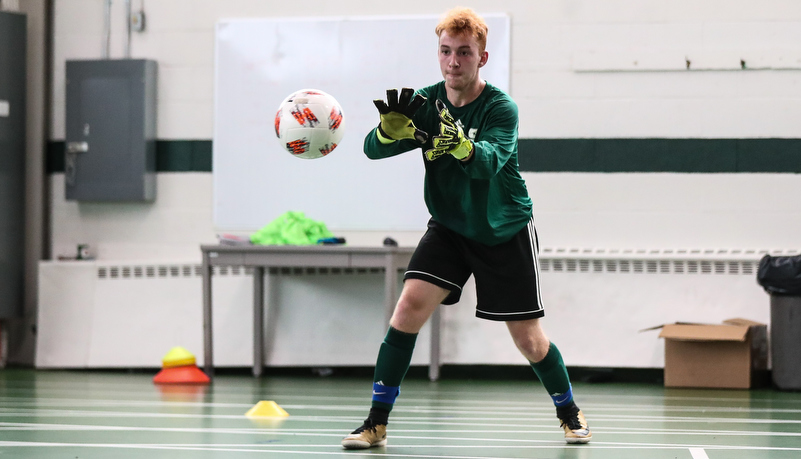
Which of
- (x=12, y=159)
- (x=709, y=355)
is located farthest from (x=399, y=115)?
(x=12, y=159)

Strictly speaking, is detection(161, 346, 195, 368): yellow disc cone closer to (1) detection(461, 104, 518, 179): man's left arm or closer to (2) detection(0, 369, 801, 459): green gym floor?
(2) detection(0, 369, 801, 459): green gym floor

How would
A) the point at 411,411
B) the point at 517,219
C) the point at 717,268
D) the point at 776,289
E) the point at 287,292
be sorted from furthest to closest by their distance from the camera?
the point at 287,292 → the point at 717,268 → the point at 776,289 → the point at 411,411 → the point at 517,219

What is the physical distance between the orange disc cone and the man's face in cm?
395

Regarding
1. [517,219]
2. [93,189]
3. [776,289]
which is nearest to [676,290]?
[776,289]

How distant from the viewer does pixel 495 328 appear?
7152 mm

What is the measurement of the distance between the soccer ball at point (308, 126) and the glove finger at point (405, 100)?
689 millimetres

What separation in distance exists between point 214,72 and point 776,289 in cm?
456

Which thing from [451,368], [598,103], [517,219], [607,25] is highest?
[607,25]

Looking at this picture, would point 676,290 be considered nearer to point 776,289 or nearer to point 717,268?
point 717,268

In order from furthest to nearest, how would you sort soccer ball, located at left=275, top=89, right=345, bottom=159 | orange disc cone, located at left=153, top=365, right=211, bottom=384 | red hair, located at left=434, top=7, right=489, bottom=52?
orange disc cone, located at left=153, top=365, right=211, bottom=384 < soccer ball, located at left=275, top=89, right=345, bottom=159 < red hair, located at left=434, top=7, right=489, bottom=52

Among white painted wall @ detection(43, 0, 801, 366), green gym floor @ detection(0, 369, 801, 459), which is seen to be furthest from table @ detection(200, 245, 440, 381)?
white painted wall @ detection(43, 0, 801, 366)

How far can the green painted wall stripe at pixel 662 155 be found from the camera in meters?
7.01

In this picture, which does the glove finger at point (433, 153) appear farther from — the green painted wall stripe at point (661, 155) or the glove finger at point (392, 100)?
the green painted wall stripe at point (661, 155)

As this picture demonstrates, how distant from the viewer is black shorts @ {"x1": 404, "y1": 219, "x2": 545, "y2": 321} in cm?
352
